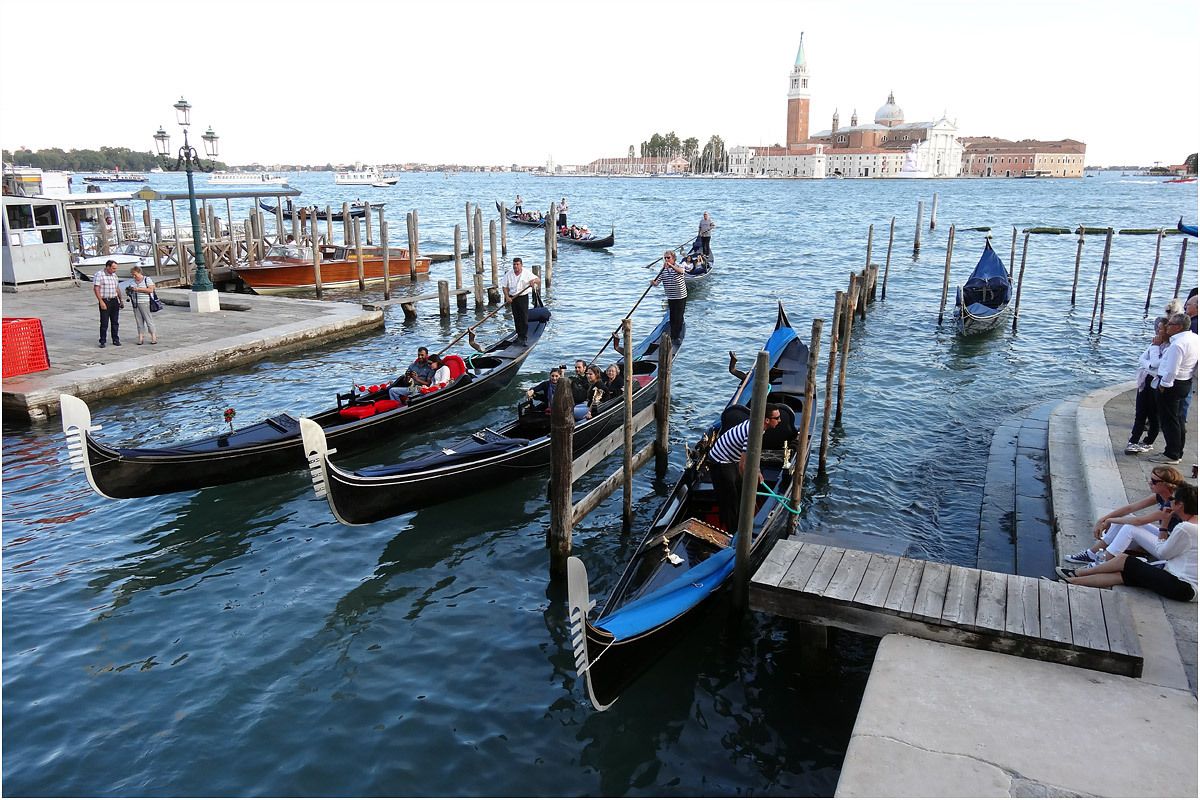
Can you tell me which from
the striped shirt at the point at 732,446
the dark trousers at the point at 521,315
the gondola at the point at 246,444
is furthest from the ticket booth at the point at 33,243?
the striped shirt at the point at 732,446

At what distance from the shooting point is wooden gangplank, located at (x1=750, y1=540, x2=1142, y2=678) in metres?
4.12

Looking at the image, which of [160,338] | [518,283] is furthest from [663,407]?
[160,338]

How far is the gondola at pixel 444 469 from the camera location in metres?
6.56

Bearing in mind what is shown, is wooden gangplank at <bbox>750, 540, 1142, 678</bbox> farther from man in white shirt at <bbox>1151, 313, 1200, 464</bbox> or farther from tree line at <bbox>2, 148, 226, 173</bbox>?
tree line at <bbox>2, 148, 226, 173</bbox>

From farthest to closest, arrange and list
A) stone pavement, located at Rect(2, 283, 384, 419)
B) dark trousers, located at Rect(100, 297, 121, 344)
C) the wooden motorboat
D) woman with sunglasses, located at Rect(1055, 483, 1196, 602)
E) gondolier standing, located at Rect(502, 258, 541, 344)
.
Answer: the wooden motorboat, gondolier standing, located at Rect(502, 258, 541, 344), dark trousers, located at Rect(100, 297, 121, 344), stone pavement, located at Rect(2, 283, 384, 419), woman with sunglasses, located at Rect(1055, 483, 1196, 602)

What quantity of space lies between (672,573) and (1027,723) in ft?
8.26

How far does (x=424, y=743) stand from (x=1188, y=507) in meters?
4.63

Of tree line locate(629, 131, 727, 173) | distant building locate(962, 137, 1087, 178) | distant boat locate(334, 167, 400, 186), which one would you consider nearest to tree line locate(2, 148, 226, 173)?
distant boat locate(334, 167, 400, 186)

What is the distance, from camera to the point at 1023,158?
130 metres

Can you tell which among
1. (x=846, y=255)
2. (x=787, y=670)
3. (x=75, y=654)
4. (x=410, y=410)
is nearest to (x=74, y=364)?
(x=410, y=410)

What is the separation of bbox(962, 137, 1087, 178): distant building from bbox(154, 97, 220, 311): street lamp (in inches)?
5537

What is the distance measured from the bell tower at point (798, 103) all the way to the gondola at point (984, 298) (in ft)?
385

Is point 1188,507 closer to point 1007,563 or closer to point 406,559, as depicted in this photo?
point 1007,563

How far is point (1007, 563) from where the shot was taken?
635 centimetres
